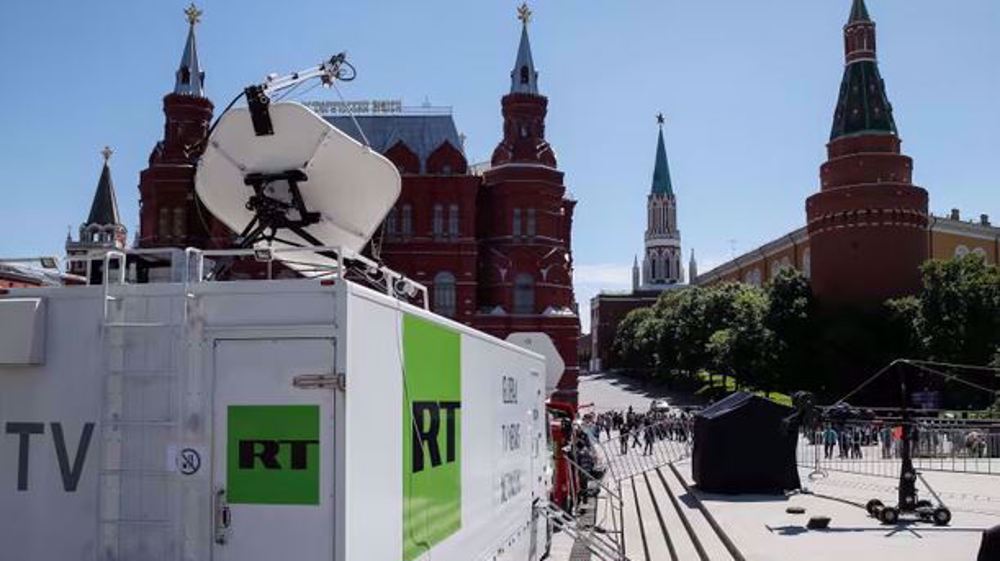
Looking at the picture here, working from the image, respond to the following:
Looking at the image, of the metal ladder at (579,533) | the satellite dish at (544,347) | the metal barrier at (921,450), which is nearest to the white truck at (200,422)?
the metal ladder at (579,533)

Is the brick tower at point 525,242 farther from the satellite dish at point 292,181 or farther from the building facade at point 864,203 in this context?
the satellite dish at point 292,181

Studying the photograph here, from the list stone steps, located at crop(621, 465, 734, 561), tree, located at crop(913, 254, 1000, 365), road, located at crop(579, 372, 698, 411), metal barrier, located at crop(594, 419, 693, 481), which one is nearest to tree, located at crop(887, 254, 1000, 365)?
tree, located at crop(913, 254, 1000, 365)

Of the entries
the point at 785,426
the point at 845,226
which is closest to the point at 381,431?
the point at 785,426

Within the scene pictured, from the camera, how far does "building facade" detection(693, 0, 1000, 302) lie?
227ft

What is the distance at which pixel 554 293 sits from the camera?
57.6 metres

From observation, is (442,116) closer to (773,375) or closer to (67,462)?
(773,375)

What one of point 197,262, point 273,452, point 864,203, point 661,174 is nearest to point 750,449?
point 197,262

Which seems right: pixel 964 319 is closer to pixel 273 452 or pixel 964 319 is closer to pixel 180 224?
pixel 180 224

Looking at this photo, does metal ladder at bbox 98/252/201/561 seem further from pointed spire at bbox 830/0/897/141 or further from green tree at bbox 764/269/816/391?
pointed spire at bbox 830/0/897/141

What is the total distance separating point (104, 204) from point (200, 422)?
94.2m

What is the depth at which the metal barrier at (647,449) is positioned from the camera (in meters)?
32.7

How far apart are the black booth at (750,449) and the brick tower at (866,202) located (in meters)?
49.6

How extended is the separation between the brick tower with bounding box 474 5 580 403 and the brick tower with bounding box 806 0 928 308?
75.7 feet

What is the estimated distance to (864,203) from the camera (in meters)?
69.3
